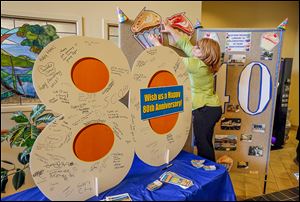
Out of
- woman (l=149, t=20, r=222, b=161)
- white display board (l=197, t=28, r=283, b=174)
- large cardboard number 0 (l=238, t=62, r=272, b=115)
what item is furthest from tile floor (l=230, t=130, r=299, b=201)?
woman (l=149, t=20, r=222, b=161)

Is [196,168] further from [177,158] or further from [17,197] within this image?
[17,197]

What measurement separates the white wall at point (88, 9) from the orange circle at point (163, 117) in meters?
1.29

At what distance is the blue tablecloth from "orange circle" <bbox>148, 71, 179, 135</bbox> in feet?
0.83

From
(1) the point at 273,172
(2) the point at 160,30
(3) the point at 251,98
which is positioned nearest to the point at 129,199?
(2) the point at 160,30

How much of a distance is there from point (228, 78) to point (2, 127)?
2343 millimetres

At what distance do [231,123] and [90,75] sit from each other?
66.7 inches

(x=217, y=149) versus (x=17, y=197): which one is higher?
(x=17, y=197)

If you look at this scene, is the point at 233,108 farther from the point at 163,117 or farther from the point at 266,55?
the point at 163,117

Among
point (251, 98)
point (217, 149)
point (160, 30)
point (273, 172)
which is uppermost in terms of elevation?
point (160, 30)

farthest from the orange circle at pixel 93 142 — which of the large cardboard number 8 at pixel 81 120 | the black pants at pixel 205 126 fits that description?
the black pants at pixel 205 126

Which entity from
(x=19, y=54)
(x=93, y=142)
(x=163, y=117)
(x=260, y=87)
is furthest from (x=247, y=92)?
(x=19, y=54)

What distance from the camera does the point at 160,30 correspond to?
1517 millimetres

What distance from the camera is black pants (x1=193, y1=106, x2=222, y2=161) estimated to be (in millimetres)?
1680

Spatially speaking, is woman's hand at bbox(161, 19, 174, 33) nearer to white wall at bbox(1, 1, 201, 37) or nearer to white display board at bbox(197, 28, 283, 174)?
white display board at bbox(197, 28, 283, 174)
